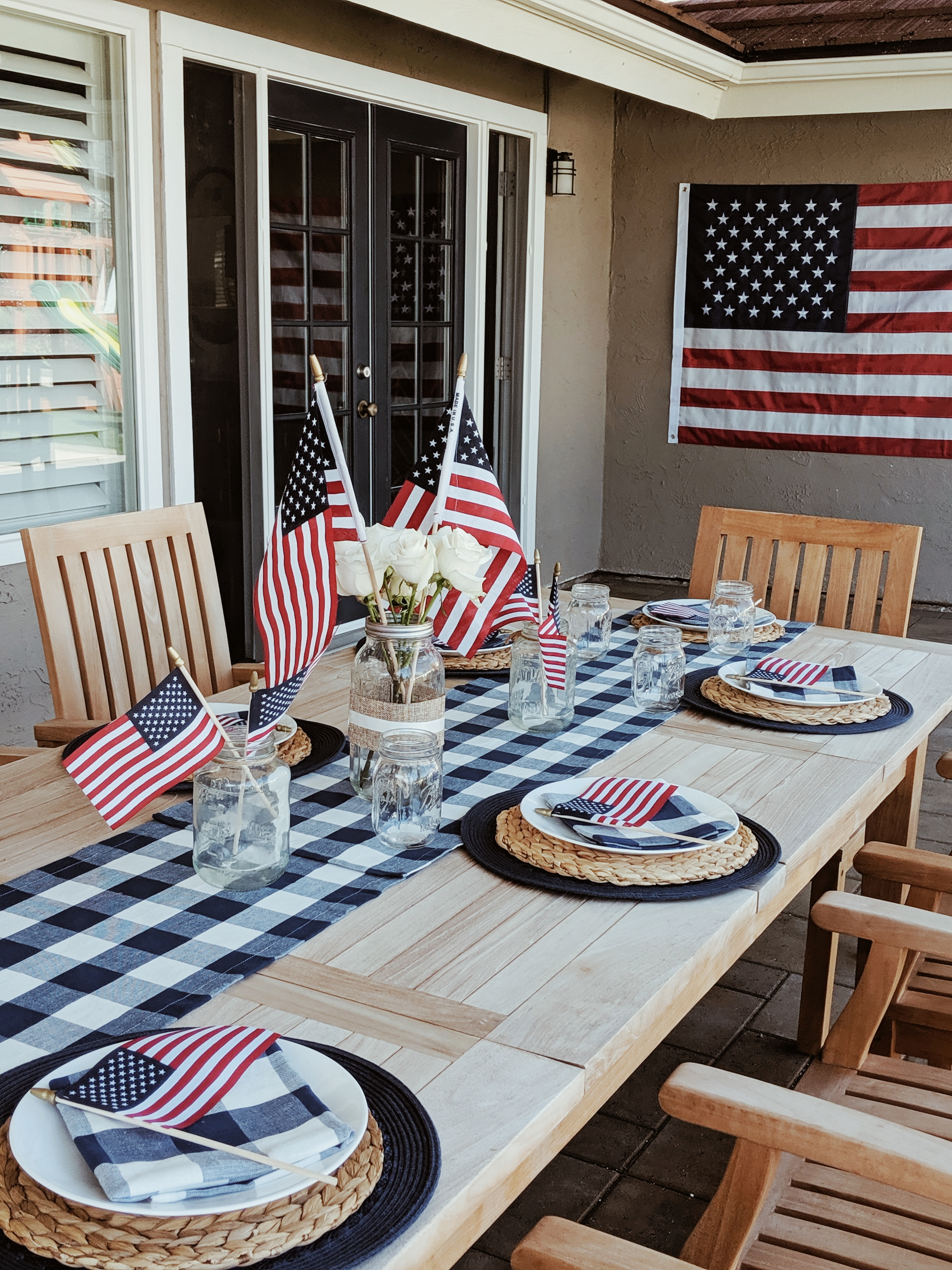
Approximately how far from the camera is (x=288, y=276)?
15.6ft

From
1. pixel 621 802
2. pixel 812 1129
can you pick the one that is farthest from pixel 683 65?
pixel 812 1129

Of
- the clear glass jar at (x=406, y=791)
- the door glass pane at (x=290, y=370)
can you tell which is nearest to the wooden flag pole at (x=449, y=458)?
the clear glass jar at (x=406, y=791)

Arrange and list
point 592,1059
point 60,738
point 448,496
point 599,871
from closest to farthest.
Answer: point 592,1059 → point 599,871 → point 448,496 → point 60,738

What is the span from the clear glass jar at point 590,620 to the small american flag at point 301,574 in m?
0.88

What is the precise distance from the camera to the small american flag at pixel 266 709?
4.76 ft

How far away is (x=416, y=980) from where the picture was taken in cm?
127

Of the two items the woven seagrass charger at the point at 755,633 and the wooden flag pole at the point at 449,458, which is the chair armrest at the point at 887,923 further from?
the woven seagrass charger at the point at 755,633

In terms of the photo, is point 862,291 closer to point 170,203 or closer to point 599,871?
point 170,203

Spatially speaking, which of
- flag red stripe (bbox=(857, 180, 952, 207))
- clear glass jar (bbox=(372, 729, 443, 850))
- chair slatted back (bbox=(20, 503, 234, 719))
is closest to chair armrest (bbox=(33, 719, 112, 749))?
chair slatted back (bbox=(20, 503, 234, 719))

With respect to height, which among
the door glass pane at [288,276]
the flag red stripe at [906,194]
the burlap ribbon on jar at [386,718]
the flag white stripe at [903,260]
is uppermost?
the flag red stripe at [906,194]

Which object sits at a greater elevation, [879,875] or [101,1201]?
[101,1201]

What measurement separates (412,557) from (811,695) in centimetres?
89

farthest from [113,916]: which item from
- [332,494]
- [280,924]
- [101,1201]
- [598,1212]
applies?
[598,1212]

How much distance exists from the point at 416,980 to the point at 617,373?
6212 mm
